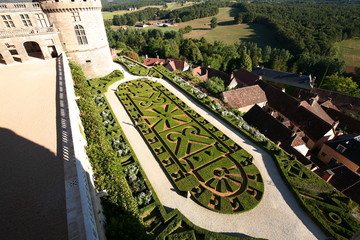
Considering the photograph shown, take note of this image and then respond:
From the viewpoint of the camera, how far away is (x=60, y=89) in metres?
23.0

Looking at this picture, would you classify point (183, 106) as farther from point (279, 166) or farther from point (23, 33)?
point (23, 33)

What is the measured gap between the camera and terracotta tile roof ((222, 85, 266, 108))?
43.2 meters

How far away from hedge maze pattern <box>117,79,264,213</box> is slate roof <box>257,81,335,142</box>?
2114 centimetres

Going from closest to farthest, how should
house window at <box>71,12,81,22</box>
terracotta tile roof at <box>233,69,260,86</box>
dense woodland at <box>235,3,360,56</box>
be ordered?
house window at <box>71,12,81,22</box> → terracotta tile roof at <box>233,69,260,86</box> → dense woodland at <box>235,3,360,56</box>

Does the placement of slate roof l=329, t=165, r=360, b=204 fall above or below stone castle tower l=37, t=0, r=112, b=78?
below

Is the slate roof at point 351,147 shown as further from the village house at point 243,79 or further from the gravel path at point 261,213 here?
the village house at point 243,79

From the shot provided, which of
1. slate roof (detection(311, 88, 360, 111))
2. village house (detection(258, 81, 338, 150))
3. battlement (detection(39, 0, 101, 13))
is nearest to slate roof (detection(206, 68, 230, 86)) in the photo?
village house (detection(258, 81, 338, 150))

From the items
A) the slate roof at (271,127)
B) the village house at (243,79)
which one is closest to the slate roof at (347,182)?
the slate roof at (271,127)

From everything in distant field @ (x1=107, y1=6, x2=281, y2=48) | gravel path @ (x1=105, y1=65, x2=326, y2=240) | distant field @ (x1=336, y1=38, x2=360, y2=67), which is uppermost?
gravel path @ (x1=105, y1=65, x2=326, y2=240)

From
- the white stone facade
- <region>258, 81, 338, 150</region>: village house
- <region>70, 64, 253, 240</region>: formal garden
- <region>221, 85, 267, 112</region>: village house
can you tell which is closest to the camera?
<region>70, 64, 253, 240</region>: formal garden

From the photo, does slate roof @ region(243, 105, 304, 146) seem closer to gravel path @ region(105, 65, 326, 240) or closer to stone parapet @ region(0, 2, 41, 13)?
gravel path @ region(105, 65, 326, 240)

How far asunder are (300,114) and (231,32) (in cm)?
11500

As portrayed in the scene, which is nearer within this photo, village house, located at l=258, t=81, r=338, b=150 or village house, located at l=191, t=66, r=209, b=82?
village house, located at l=258, t=81, r=338, b=150

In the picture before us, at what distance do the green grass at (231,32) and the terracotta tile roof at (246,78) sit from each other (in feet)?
210
